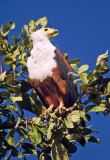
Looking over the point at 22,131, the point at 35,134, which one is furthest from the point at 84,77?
the point at 22,131

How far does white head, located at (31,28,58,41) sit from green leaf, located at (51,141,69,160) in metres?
1.86

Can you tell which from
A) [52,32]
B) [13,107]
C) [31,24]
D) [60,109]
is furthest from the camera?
[52,32]

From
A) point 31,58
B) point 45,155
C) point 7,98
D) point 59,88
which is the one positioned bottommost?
point 45,155

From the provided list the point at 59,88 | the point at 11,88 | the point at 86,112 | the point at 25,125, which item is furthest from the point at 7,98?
the point at 59,88

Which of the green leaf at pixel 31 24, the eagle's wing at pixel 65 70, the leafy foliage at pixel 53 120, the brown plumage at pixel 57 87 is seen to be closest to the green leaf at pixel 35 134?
the leafy foliage at pixel 53 120

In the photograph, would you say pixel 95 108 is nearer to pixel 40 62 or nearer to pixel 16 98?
pixel 16 98

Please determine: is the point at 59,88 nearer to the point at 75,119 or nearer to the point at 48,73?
the point at 48,73

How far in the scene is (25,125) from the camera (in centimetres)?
349

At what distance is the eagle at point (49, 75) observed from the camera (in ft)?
14.4

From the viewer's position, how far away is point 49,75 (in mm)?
4379

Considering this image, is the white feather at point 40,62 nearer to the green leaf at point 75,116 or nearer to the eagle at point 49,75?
the eagle at point 49,75

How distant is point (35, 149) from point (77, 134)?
57 cm

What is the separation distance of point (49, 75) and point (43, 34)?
803mm

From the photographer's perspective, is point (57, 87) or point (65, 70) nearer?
point (57, 87)
